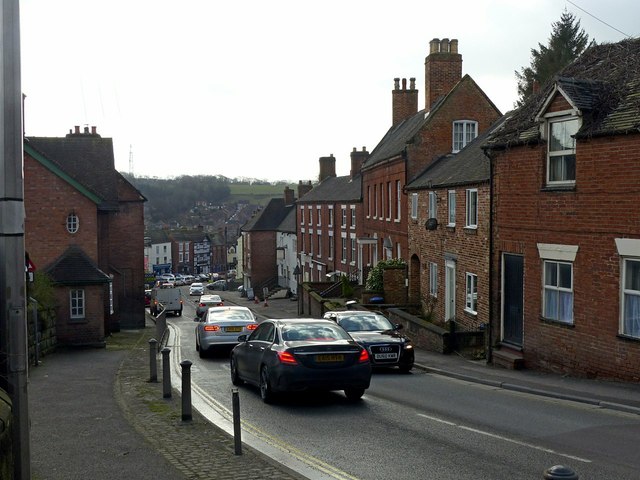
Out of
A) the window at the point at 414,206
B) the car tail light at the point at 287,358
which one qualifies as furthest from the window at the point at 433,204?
the car tail light at the point at 287,358

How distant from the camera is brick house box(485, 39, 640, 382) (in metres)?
14.7

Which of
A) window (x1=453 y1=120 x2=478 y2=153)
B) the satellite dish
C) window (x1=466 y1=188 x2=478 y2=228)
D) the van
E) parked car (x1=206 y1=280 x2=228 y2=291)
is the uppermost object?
window (x1=453 y1=120 x2=478 y2=153)

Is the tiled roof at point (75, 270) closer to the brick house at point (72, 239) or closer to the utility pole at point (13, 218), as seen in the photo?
the brick house at point (72, 239)

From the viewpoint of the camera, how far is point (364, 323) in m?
19.6

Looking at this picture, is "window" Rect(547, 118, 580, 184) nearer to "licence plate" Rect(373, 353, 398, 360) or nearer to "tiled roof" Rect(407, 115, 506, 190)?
"tiled roof" Rect(407, 115, 506, 190)

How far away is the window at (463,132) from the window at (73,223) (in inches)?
709

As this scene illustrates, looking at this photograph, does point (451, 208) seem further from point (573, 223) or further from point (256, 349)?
point (256, 349)

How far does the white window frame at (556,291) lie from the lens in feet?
54.0

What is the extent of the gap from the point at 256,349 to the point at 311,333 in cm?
132

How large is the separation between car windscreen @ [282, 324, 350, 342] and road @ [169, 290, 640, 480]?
4.01 ft

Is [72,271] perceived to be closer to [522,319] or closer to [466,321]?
[466,321]

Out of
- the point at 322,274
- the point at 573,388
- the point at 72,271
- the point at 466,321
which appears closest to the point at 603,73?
the point at 573,388

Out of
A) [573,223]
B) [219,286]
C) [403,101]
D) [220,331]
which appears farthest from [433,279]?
[219,286]

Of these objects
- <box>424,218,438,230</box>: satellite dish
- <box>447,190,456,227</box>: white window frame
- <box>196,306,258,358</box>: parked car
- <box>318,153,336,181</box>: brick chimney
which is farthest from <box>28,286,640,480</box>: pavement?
<box>318,153,336,181</box>: brick chimney
